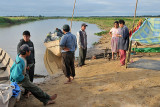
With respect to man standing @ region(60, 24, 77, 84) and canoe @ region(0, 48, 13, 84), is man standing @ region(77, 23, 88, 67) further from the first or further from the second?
canoe @ region(0, 48, 13, 84)

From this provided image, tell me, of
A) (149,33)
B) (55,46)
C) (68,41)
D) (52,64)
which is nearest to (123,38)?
(149,33)

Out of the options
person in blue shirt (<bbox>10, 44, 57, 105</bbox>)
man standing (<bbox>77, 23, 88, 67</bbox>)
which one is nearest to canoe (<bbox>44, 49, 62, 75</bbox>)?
man standing (<bbox>77, 23, 88, 67</bbox>)

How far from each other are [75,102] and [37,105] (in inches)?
34.2

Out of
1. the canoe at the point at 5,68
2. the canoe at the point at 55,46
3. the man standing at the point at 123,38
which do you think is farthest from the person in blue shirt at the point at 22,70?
the canoe at the point at 55,46

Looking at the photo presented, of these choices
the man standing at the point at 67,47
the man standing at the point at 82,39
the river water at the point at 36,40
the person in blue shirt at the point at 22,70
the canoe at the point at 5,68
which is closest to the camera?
the person in blue shirt at the point at 22,70

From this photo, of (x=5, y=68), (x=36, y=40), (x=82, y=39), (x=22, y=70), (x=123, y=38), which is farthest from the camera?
(x=36, y=40)

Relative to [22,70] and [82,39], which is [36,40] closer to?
[82,39]

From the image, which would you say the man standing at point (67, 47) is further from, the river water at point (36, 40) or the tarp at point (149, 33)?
the river water at point (36, 40)

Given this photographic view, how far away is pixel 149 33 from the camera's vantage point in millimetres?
7043

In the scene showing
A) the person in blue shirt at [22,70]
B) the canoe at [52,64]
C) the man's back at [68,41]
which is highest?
the man's back at [68,41]

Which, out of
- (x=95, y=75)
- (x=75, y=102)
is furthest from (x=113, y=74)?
(x=75, y=102)

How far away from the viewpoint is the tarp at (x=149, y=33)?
634cm

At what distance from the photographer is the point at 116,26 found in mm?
7207

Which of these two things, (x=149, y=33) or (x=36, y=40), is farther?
(x=36, y=40)
